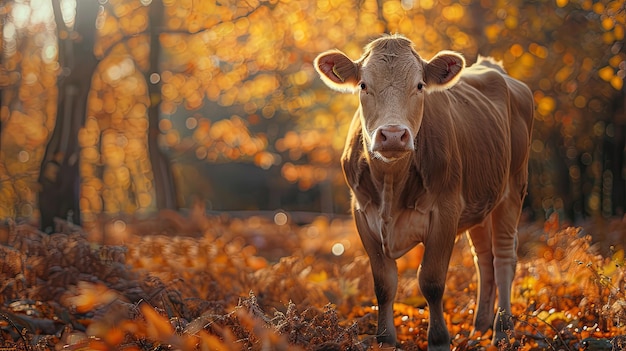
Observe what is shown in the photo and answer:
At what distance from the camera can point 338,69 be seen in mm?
5582

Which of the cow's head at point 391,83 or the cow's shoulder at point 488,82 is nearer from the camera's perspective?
the cow's head at point 391,83

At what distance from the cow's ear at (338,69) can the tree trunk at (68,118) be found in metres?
5.73

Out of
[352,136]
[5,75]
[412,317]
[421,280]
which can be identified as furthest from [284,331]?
[5,75]

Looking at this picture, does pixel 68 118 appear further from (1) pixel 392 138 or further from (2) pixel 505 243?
(1) pixel 392 138

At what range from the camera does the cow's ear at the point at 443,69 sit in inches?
218

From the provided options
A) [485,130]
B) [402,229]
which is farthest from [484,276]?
[402,229]

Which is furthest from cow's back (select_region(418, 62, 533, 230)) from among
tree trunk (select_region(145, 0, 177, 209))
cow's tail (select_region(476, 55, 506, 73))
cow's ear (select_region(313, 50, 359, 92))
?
tree trunk (select_region(145, 0, 177, 209))

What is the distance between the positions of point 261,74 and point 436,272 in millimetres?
12362

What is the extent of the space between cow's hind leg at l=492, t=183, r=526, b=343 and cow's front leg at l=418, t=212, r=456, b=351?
3.64ft

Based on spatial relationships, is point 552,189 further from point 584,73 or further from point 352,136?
point 352,136

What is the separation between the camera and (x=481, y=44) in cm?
1301

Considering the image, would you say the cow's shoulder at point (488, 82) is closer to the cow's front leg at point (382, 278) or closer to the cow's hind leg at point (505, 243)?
the cow's hind leg at point (505, 243)

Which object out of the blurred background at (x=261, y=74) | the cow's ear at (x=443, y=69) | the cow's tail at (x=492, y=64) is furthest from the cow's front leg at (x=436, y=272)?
the cow's tail at (x=492, y=64)

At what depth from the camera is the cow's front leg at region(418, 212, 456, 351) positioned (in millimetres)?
5477
